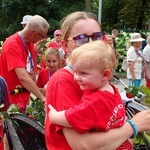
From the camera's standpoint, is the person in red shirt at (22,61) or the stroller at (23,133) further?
the person in red shirt at (22,61)

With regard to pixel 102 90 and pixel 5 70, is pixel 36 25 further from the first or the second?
pixel 102 90

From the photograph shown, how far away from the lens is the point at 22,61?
3717mm

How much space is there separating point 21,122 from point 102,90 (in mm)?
1389

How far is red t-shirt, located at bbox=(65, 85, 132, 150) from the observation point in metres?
1.43

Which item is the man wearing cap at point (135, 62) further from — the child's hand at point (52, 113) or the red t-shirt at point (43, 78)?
the child's hand at point (52, 113)

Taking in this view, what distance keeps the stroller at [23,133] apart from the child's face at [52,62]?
1732 millimetres

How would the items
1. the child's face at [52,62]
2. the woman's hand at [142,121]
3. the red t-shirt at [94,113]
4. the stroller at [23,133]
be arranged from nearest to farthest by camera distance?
1. the red t-shirt at [94,113]
2. the woman's hand at [142,121]
3. the stroller at [23,133]
4. the child's face at [52,62]

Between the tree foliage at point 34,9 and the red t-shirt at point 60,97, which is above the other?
the red t-shirt at point 60,97

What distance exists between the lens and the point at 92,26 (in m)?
1.67

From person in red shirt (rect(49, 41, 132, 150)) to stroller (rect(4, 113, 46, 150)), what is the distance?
123 centimetres

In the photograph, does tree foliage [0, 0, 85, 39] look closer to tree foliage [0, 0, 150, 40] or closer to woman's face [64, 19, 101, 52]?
tree foliage [0, 0, 150, 40]

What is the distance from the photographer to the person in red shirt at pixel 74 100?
1.47 metres

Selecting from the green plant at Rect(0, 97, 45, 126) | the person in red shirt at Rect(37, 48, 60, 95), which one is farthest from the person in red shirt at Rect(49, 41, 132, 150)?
the person in red shirt at Rect(37, 48, 60, 95)

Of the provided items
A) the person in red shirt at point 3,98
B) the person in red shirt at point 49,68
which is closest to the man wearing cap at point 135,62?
the person in red shirt at point 49,68
